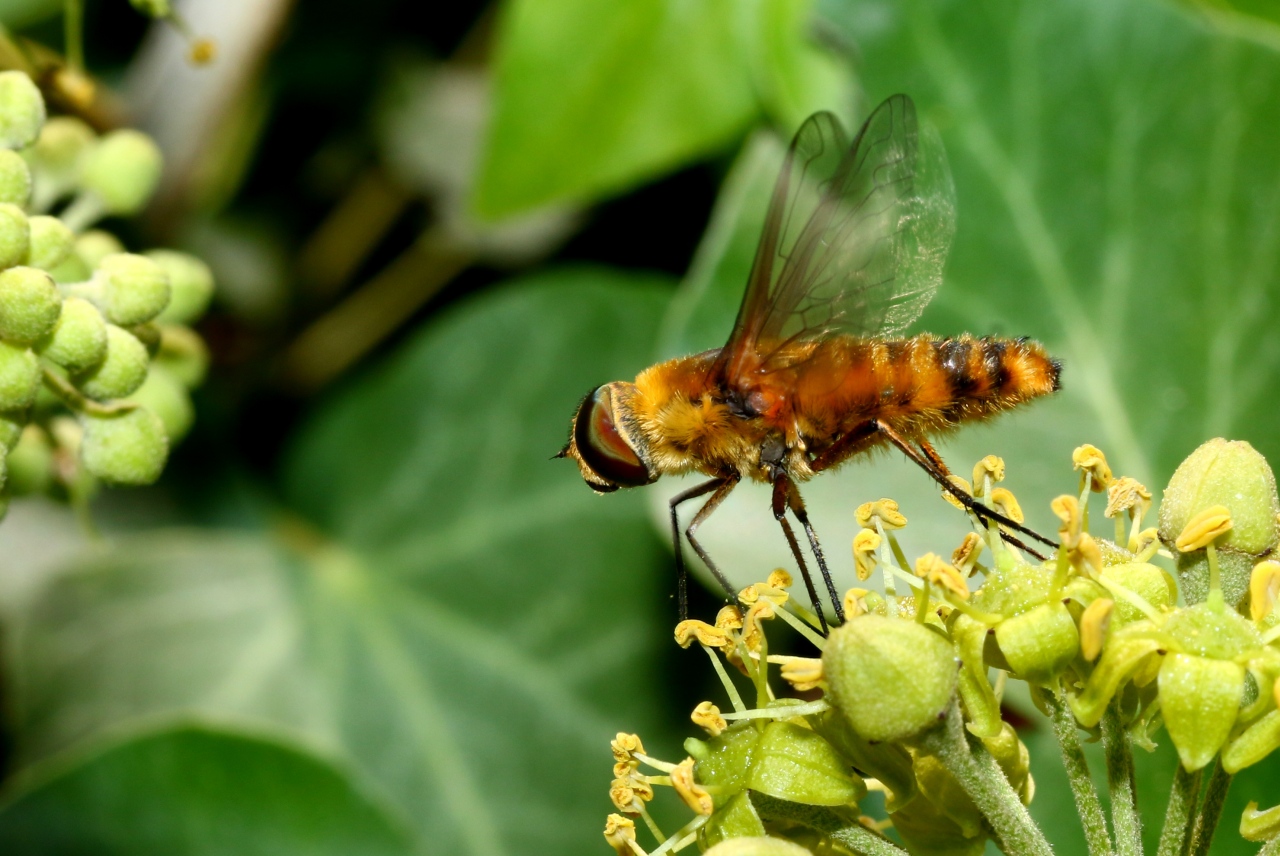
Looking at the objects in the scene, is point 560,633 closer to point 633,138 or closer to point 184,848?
point 184,848

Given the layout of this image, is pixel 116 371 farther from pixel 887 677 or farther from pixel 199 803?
pixel 199 803

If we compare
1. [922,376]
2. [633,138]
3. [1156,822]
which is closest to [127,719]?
[633,138]

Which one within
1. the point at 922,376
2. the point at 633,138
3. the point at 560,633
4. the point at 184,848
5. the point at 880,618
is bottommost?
the point at 880,618

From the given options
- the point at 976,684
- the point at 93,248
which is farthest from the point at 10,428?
the point at 976,684

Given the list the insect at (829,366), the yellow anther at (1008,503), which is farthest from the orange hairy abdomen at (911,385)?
the yellow anther at (1008,503)

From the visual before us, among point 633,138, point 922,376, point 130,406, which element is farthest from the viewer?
point 633,138

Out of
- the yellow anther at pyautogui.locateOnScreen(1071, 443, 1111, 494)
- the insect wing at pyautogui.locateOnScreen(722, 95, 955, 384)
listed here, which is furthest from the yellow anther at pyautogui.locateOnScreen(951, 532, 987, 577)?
the insect wing at pyautogui.locateOnScreen(722, 95, 955, 384)

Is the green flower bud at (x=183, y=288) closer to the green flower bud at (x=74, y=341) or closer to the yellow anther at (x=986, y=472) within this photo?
the green flower bud at (x=74, y=341)
